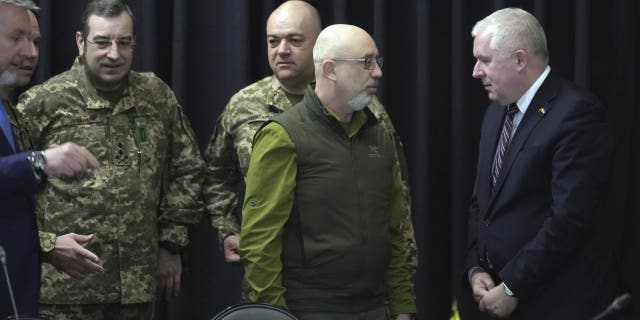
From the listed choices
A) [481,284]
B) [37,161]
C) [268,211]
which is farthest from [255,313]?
[481,284]

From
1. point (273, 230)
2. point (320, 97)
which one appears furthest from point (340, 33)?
point (273, 230)

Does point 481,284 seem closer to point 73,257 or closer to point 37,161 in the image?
point 73,257

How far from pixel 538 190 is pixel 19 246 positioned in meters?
1.51

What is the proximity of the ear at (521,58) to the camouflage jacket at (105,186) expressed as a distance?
4.08 feet

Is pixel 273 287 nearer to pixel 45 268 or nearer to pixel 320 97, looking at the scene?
pixel 320 97

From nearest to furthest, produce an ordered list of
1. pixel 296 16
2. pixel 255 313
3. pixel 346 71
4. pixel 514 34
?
pixel 255 313 < pixel 346 71 < pixel 514 34 < pixel 296 16

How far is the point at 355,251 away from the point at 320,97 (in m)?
0.48

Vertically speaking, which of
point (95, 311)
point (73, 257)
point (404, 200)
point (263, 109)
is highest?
point (263, 109)

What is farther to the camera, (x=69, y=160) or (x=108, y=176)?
(x=108, y=176)

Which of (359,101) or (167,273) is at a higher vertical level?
(359,101)

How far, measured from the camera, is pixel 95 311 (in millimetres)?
3531

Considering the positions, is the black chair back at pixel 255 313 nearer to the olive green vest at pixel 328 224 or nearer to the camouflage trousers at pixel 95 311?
the olive green vest at pixel 328 224

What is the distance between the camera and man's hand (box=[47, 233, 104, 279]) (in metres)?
3.03

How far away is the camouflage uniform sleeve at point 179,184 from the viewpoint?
3682 millimetres
